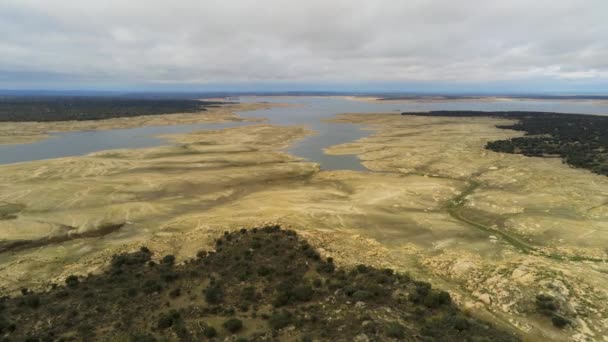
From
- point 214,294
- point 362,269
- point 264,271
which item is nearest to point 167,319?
point 214,294

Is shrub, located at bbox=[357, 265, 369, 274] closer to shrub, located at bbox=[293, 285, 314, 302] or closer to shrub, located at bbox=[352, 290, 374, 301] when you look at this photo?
shrub, located at bbox=[352, 290, 374, 301]

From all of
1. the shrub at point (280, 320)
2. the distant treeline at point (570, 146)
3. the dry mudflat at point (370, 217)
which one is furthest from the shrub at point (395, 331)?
the distant treeline at point (570, 146)

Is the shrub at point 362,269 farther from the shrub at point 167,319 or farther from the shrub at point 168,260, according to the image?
the shrub at point 168,260

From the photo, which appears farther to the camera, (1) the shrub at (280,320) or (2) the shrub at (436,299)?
(2) the shrub at (436,299)

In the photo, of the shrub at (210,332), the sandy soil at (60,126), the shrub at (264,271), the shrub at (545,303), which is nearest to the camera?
the shrub at (210,332)

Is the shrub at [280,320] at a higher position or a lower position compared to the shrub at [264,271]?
higher

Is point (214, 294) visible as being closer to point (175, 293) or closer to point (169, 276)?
point (175, 293)

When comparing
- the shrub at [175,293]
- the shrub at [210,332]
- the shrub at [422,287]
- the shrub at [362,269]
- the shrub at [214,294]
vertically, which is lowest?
the shrub at [175,293]
